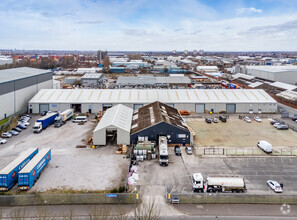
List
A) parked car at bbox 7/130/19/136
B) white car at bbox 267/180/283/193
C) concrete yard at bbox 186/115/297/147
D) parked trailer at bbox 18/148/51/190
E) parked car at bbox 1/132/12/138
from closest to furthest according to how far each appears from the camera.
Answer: parked trailer at bbox 18/148/51/190, white car at bbox 267/180/283/193, concrete yard at bbox 186/115/297/147, parked car at bbox 1/132/12/138, parked car at bbox 7/130/19/136

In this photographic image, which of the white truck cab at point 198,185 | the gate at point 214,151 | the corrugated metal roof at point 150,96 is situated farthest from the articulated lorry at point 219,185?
the corrugated metal roof at point 150,96

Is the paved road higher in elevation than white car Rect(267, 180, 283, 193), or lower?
lower

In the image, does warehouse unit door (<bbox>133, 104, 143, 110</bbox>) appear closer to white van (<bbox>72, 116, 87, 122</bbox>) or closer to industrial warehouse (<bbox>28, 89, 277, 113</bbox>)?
industrial warehouse (<bbox>28, 89, 277, 113</bbox>)

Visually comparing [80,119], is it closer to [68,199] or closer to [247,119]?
[68,199]

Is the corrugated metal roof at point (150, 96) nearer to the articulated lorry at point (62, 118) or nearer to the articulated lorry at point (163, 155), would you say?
the articulated lorry at point (62, 118)

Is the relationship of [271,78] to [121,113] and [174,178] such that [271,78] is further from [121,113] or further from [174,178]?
[174,178]

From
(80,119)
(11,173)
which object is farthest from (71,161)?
(80,119)

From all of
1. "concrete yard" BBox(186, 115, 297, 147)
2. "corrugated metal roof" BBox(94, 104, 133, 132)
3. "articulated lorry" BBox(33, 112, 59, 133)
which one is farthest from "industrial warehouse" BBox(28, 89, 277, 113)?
"corrugated metal roof" BBox(94, 104, 133, 132)
